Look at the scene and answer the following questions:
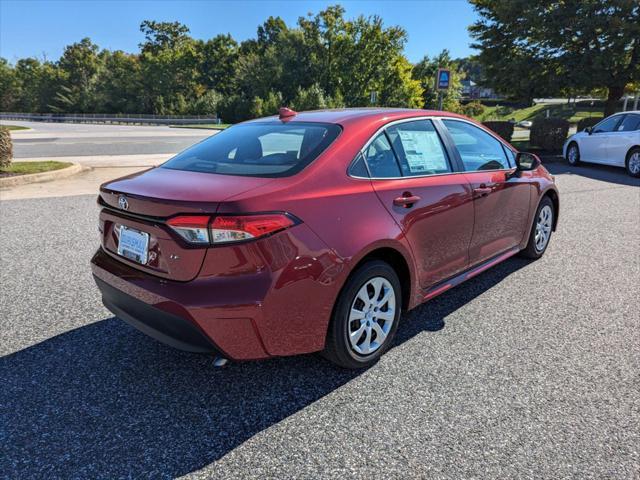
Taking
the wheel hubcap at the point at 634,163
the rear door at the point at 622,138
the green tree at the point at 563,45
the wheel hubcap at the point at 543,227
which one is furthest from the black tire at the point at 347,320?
the green tree at the point at 563,45

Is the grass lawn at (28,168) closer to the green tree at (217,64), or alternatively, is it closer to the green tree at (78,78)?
the green tree at (217,64)

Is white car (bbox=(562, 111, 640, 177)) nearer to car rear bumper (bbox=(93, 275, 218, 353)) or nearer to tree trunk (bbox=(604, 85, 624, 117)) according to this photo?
tree trunk (bbox=(604, 85, 624, 117))

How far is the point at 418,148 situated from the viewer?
3383 millimetres

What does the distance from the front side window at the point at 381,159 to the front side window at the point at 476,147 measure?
2.83 ft

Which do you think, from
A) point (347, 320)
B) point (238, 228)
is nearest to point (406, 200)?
point (347, 320)

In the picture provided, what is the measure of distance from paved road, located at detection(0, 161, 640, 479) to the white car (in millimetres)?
8934

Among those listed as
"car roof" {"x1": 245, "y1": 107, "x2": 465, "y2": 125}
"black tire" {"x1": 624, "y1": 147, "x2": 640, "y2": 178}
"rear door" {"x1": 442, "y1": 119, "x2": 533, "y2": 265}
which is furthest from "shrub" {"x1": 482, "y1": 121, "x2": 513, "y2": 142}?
"car roof" {"x1": 245, "y1": 107, "x2": 465, "y2": 125}

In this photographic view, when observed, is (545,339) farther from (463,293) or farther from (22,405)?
(22,405)

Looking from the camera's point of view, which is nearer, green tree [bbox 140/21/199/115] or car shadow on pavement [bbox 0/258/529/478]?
car shadow on pavement [bbox 0/258/529/478]

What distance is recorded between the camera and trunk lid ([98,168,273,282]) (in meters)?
2.36

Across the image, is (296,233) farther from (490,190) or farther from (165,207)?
(490,190)

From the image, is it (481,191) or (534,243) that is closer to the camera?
(481,191)

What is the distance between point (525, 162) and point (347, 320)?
285 centimetres

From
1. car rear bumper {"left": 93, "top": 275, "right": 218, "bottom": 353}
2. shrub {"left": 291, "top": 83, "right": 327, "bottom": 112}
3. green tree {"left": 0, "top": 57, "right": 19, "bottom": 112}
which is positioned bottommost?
car rear bumper {"left": 93, "top": 275, "right": 218, "bottom": 353}
